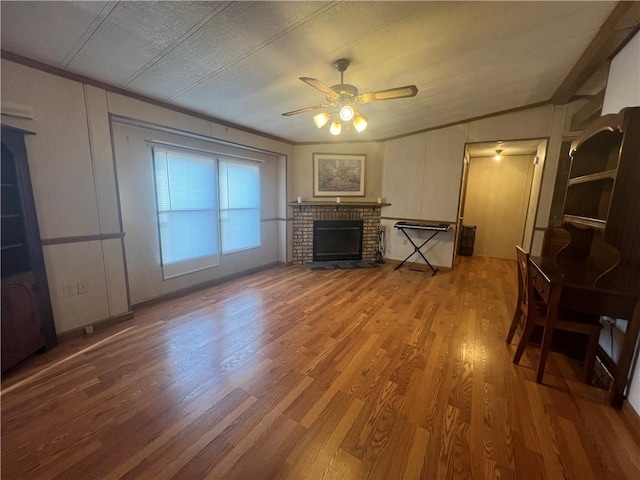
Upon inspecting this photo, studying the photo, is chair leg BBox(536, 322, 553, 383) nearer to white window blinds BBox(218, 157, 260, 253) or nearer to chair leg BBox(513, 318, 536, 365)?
chair leg BBox(513, 318, 536, 365)

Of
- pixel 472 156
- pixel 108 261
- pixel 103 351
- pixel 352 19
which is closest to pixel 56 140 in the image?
pixel 108 261

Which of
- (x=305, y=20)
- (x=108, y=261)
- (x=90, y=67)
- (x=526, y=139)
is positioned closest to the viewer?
(x=305, y=20)

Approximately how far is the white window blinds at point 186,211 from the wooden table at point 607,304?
376 centimetres

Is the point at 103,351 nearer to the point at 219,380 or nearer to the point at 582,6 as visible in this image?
the point at 219,380

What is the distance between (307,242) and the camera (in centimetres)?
506

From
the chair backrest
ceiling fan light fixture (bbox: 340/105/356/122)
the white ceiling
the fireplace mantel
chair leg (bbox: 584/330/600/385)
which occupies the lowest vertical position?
chair leg (bbox: 584/330/600/385)

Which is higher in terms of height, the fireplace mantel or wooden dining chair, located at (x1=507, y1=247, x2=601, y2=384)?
the fireplace mantel

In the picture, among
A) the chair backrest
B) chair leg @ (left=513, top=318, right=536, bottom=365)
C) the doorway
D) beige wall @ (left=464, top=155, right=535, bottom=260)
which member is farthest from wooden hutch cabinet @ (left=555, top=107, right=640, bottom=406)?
beige wall @ (left=464, top=155, right=535, bottom=260)

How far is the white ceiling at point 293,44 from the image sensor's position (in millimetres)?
1553

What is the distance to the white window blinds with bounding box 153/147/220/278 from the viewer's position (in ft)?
10.1

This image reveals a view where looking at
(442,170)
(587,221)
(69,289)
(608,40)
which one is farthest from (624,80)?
(69,289)

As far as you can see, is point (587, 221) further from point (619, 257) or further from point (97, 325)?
point (97, 325)

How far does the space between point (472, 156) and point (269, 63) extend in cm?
536

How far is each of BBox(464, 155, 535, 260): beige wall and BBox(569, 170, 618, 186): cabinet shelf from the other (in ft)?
13.0
